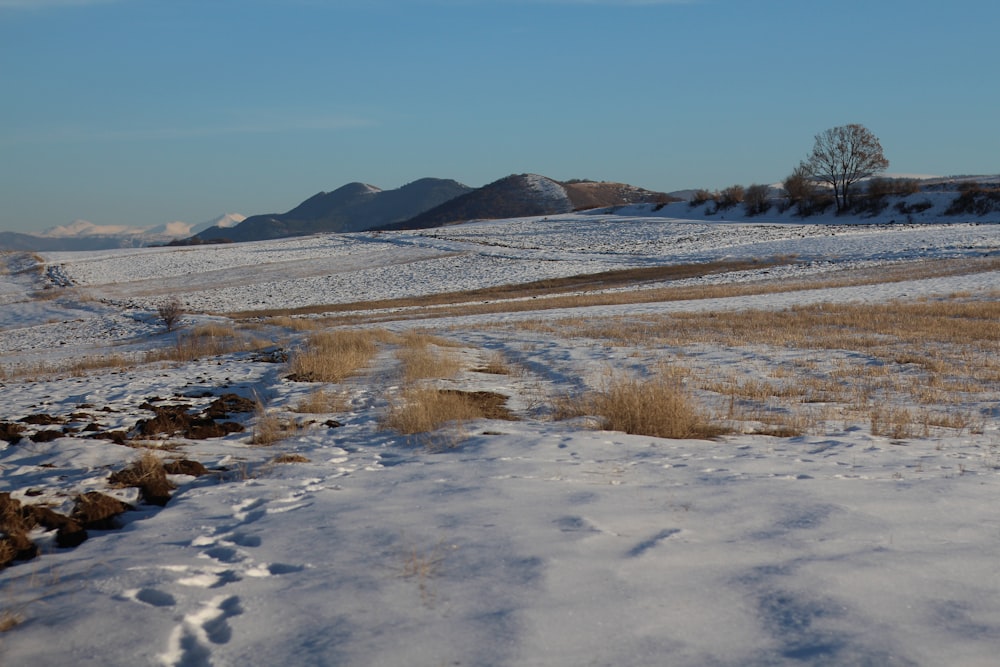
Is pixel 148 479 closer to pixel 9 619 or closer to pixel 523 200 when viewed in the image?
pixel 9 619

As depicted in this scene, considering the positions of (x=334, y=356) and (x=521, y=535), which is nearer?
(x=521, y=535)

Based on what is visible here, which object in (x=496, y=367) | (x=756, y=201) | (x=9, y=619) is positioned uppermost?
(x=756, y=201)

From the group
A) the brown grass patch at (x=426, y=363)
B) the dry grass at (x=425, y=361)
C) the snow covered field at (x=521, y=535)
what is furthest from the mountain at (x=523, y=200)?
the snow covered field at (x=521, y=535)

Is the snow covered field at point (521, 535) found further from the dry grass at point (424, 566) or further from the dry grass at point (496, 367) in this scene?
the dry grass at point (496, 367)

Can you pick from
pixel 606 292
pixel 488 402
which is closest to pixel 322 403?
pixel 488 402

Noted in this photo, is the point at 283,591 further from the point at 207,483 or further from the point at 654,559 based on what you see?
the point at 207,483

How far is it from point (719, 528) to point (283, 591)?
8.88 feet

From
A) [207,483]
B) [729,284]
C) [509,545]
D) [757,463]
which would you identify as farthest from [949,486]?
[729,284]

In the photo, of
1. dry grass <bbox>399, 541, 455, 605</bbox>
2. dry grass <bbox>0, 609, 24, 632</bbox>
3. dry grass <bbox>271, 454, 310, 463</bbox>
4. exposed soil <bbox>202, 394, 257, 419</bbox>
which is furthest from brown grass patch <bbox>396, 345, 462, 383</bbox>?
dry grass <bbox>0, 609, 24, 632</bbox>

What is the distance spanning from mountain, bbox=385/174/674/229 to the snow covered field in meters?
133

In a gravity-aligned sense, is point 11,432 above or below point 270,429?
above

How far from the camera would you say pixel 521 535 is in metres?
5.19

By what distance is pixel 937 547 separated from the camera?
15.9ft

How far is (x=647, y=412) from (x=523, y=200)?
154791 millimetres
